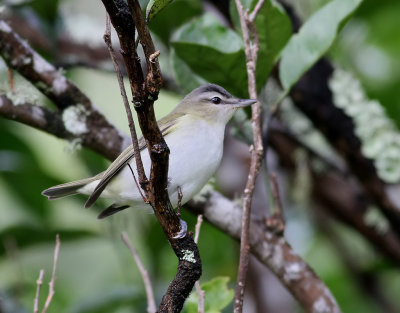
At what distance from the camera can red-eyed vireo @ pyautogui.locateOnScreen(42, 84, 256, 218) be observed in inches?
91.6

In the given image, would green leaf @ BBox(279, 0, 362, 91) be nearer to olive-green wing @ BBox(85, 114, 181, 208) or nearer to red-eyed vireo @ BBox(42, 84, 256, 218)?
red-eyed vireo @ BBox(42, 84, 256, 218)

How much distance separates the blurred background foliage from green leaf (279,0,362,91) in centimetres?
7

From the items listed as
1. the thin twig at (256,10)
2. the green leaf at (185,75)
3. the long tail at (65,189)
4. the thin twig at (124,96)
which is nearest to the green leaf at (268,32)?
the green leaf at (185,75)

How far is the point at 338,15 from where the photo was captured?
2.56 m

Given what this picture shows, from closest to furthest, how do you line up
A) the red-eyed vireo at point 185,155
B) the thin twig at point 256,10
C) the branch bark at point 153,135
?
the branch bark at point 153,135 < the thin twig at point 256,10 < the red-eyed vireo at point 185,155

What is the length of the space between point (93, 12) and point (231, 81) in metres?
3.24

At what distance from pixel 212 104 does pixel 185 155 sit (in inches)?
17.3

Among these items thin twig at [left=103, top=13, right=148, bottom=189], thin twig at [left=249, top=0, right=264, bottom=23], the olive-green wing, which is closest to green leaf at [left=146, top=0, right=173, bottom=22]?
thin twig at [left=103, top=13, right=148, bottom=189]

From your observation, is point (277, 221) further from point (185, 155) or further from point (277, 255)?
point (185, 155)

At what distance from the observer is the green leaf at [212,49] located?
8.38 feet

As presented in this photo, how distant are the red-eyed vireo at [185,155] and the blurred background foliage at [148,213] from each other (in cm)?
10

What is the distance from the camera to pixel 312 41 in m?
2.61

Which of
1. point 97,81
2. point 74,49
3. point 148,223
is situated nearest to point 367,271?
point 148,223

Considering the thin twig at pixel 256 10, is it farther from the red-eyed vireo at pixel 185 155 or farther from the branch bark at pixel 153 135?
the branch bark at pixel 153 135
